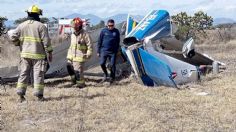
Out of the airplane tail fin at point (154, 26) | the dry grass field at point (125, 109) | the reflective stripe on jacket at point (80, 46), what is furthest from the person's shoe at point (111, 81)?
the airplane tail fin at point (154, 26)

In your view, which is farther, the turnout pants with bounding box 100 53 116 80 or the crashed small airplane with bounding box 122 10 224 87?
the turnout pants with bounding box 100 53 116 80

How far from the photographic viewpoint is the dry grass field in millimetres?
7270

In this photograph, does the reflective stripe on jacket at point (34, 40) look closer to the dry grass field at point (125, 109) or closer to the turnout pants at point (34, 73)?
the turnout pants at point (34, 73)

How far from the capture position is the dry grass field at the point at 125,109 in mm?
7270

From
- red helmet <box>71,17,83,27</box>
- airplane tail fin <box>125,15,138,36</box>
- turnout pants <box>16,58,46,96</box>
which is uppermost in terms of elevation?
red helmet <box>71,17,83,27</box>

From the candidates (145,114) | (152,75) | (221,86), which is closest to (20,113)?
(145,114)

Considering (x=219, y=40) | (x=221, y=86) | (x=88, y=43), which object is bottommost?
(x=219, y=40)

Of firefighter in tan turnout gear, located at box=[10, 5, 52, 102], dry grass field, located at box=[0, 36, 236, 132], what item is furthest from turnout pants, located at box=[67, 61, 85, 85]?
firefighter in tan turnout gear, located at box=[10, 5, 52, 102]

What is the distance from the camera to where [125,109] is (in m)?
8.48

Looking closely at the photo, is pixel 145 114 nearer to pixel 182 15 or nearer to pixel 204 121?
pixel 204 121

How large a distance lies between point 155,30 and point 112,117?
439cm

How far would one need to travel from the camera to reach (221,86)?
36.1 ft

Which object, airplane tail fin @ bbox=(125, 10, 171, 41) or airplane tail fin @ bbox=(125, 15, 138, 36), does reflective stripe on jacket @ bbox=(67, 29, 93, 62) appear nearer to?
airplane tail fin @ bbox=(125, 10, 171, 41)

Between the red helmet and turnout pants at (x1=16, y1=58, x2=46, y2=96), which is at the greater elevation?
the red helmet
